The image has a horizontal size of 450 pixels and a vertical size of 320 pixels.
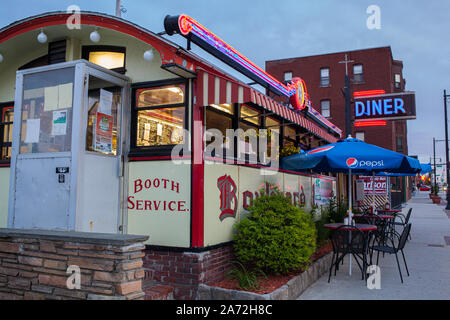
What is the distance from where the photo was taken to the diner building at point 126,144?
5.16m

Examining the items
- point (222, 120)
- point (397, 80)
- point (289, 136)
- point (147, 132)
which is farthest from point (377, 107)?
point (397, 80)

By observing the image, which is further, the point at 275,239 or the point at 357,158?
the point at 357,158

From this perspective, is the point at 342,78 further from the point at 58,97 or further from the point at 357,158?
the point at 58,97

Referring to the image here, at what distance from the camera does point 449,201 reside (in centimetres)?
2581

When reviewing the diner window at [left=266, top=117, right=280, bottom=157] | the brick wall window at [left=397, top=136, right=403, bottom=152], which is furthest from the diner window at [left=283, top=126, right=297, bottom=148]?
the brick wall window at [left=397, top=136, right=403, bottom=152]

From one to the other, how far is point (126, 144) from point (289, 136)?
533cm

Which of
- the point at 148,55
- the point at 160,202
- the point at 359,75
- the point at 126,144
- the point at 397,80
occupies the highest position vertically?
the point at 397,80

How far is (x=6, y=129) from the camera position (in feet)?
23.7

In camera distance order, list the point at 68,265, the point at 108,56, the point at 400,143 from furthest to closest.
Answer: the point at 400,143
the point at 108,56
the point at 68,265

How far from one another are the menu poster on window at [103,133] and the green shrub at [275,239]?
241 centimetres

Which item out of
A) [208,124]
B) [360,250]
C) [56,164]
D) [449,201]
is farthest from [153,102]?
[449,201]

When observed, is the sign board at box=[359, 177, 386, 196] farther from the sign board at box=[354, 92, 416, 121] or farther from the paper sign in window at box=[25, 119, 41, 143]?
the paper sign in window at box=[25, 119, 41, 143]

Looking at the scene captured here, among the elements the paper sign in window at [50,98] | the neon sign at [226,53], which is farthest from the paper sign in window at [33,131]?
the neon sign at [226,53]

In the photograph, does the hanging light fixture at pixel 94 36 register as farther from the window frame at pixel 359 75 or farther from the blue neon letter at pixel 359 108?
the window frame at pixel 359 75
